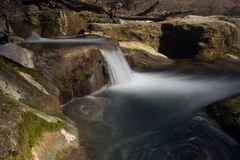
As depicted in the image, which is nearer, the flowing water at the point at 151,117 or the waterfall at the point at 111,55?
the flowing water at the point at 151,117

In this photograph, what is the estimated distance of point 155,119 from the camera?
50.5 feet

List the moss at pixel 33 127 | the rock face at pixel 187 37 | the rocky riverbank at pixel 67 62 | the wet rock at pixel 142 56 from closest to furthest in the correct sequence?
the moss at pixel 33 127
the rocky riverbank at pixel 67 62
the wet rock at pixel 142 56
the rock face at pixel 187 37

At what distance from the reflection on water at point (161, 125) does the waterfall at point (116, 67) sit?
1.38ft

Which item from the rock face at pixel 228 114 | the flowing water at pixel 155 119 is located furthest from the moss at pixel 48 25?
the rock face at pixel 228 114

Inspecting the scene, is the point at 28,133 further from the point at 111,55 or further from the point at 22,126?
the point at 111,55

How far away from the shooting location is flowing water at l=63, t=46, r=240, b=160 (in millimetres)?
12414

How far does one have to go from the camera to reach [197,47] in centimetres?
2952

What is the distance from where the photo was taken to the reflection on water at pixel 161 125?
12.3 meters

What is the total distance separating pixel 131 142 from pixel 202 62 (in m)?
16.8

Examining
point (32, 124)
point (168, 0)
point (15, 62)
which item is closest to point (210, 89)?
point (15, 62)

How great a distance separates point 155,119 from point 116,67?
19.9 ft

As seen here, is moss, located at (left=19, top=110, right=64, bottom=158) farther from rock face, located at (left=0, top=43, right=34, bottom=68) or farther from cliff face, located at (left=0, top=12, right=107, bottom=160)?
rock face, located at (left=0, top=43, right=34, bottom=68)

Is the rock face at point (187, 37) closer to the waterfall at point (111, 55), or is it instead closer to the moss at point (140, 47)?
the moss at point (140, 47)

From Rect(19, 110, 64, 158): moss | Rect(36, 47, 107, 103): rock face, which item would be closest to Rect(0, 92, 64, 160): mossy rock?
Rect(19, 110, 64, 158): moss
